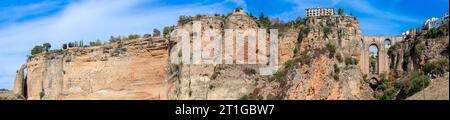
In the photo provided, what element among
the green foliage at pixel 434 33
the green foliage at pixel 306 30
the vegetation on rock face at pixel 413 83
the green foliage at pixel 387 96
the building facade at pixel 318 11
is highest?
the building facade at pixel 318 11

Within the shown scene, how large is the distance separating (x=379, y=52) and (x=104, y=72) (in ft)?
47.2

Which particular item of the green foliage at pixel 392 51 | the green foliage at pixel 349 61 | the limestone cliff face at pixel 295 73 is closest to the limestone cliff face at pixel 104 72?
the limestone cliff face at pixel 295 73

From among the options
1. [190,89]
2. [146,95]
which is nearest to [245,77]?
[190,89]

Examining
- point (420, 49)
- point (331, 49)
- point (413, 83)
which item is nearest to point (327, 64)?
point (331, 49)

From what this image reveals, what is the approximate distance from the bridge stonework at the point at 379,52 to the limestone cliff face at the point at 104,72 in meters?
9.72

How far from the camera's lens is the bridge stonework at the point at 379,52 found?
53812 mm

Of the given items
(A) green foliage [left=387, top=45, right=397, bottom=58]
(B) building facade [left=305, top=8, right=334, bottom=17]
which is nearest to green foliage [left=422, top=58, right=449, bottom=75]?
(A) green foliage [left=387, top=45, right=397, bottom=58]

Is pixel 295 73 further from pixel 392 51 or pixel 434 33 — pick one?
pixel 392 51

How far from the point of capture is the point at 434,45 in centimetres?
5159

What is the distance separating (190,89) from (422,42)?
450 inches

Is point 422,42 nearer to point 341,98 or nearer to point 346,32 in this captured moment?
point 346,32

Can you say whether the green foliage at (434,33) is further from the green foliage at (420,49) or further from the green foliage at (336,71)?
the green foliage at (336,71)
